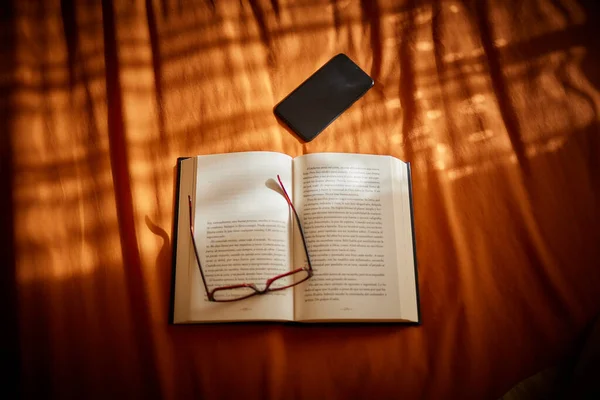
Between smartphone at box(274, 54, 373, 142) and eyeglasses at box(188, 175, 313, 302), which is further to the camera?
smartphone at box(274, 54, 373, 142)

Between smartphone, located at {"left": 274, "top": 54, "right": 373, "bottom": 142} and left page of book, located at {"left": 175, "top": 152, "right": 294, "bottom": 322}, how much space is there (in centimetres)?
9

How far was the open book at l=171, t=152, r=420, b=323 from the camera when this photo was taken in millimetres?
600

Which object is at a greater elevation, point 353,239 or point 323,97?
point 323,97

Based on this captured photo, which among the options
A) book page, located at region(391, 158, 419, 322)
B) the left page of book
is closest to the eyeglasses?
the left page of book

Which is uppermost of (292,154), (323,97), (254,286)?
(323,97)

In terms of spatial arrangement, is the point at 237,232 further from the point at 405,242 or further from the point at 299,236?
the point at 405,242

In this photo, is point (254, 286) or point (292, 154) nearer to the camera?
point (254, 286)

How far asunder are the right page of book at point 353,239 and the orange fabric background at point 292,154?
4cm

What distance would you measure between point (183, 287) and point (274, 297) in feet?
0.50

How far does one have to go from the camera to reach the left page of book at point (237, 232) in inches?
23.5

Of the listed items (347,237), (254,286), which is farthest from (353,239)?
(254,286)

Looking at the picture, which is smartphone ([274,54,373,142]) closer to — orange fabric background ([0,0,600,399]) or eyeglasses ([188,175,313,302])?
orange fabric background ([0,0,600,399])

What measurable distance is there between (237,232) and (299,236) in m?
0.10

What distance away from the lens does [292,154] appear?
2.31 ft
